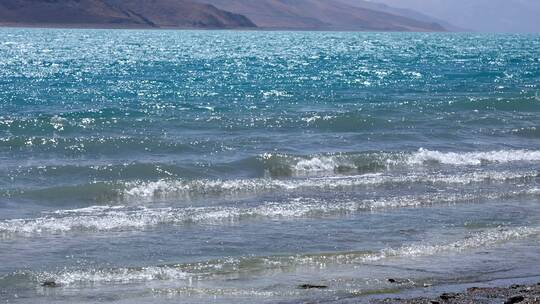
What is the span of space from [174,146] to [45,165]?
4.60m

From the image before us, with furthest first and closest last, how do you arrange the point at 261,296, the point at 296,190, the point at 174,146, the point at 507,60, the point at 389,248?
the point at 507,60
the point at 174,146
the point at 296,190
the point at 389,248
the point at 261,296

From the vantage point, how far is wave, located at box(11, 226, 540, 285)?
14.1 m

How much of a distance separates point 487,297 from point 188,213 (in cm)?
763

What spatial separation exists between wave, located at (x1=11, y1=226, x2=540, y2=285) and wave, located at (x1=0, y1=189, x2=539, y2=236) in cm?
304

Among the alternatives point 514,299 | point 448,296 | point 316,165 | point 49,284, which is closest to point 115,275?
point 49,284

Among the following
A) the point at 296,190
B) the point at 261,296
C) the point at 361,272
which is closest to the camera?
the point at 261,296

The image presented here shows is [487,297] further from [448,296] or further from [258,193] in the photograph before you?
[258,193]

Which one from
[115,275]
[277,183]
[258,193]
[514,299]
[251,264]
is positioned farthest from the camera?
[277,183]

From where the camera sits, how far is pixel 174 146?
92.1 ft

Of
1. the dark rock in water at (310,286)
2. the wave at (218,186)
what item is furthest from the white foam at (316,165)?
the dark rock in water at (310,286)

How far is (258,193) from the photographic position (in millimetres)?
21641

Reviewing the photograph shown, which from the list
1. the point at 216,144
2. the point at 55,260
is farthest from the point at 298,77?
the point at 55,260

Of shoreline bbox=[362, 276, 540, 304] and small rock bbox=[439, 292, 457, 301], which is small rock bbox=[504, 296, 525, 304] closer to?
shoreline bbox=[362, 276, 540, 304]

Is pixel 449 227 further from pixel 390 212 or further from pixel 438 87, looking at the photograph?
pixel 438 87
